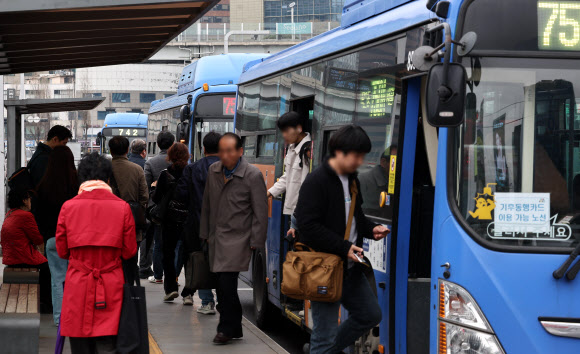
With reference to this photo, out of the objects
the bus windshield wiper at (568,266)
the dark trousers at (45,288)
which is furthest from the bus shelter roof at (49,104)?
the bus windshield wiper at (568,266)

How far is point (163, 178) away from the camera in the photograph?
34.7 feet

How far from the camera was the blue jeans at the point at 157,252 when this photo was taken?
40.6 ft

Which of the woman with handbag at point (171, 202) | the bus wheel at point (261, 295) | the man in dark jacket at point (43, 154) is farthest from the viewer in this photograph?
the woman with handbag at point (171, 202)

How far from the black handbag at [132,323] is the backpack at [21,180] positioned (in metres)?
3.71

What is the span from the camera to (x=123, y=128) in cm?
4059

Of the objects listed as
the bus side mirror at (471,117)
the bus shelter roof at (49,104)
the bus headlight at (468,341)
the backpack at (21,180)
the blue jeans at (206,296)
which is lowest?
the blue jeans at (206,296)

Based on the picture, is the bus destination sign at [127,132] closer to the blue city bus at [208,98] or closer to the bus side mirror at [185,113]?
the blue city bus at [208,98]

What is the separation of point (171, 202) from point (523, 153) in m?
6.23

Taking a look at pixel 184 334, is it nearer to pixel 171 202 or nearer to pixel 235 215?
pixel 235 215

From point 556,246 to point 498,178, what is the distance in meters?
0.46

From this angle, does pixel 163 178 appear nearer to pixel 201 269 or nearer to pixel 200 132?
pixel 201 269

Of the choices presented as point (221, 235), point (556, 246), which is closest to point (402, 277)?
point (556, 246)

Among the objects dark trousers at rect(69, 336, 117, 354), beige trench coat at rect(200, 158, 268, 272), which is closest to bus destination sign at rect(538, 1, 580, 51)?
dark trousers at rect(69, 336, 117, 354)

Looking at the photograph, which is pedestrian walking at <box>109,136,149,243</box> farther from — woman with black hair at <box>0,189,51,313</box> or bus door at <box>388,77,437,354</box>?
bus door at <box>388,77,437,354</box>
